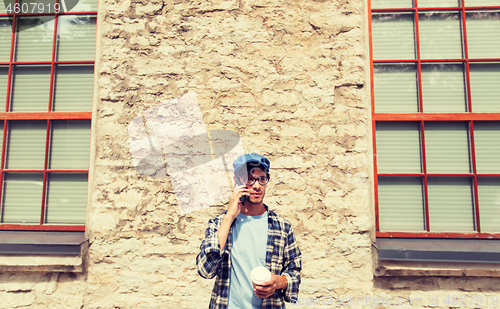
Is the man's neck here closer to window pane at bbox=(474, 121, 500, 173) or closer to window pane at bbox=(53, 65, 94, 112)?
window pane at bbox=(53, 65, 94, 112)

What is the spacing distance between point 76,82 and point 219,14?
1680 millimetres

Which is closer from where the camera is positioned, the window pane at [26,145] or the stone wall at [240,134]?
the stone wall at [240,134]

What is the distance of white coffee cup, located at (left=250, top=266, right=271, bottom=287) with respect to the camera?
134 cm

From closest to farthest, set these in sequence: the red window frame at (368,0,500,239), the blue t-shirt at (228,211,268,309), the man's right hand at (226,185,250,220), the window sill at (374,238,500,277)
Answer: the blue t-shirt at (228,211,268,309) < the man's right hand at (226,185,250,220) < the window sill at (374,238,500,277) < the red window frame at (368,0,500,239)

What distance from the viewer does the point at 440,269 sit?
89.4 inches

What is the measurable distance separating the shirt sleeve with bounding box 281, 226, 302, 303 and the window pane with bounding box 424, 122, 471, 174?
1.81 m

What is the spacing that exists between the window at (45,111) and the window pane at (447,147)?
346 centimetres

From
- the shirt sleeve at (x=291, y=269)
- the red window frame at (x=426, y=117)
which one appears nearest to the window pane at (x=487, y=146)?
the red window frame at (x=426, y=117)

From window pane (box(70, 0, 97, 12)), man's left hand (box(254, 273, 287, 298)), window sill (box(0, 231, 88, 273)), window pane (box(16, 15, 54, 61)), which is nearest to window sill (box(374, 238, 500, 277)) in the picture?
man's left hand (box(254, 273, 287, 298))

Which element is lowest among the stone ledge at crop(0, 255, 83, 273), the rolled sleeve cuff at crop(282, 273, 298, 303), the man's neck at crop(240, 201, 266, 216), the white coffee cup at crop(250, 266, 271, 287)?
the stone ledge at crop(0, 255, 83, 273)

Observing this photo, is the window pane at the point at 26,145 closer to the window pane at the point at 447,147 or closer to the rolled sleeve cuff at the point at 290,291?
the rolled sleeve cuff at the point at 290,291

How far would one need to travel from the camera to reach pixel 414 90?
106 inches

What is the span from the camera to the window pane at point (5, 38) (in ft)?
9.34

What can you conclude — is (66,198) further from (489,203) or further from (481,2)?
(481,2)
